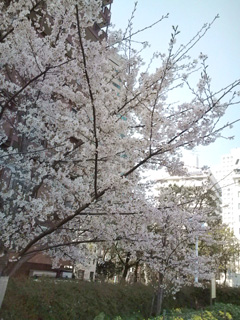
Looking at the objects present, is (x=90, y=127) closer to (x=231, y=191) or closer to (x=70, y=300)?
(x=70, y=300)

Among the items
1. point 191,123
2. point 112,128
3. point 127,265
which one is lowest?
point 127,265

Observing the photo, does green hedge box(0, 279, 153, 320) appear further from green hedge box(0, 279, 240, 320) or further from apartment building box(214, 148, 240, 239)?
apartment building box(214, 148, 240, 239)

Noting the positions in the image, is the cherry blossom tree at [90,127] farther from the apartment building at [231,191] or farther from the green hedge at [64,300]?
the apartment building at [231,191]

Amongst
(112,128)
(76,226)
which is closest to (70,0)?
(112,128)

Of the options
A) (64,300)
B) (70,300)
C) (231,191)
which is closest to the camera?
(64,300)

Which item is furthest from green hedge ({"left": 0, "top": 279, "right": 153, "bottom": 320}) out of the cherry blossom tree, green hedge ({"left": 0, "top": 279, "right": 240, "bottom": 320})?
the cherry blossom tree

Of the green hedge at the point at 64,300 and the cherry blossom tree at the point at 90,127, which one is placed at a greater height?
the cherry blossom tree at the point at 90,127

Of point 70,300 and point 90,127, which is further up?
point 90,127

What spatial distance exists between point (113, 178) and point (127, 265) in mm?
20636

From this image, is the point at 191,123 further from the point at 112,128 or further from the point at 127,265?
the point at 127,265

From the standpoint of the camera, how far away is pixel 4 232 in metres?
5.05

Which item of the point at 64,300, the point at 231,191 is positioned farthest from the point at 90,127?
the point at 231,191

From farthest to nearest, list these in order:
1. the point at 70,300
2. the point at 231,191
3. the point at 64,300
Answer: the point at 231,191, the point at 70,300, the point at 64,300

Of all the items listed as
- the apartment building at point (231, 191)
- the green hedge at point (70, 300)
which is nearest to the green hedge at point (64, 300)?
the green hedge at point (70, 300)
